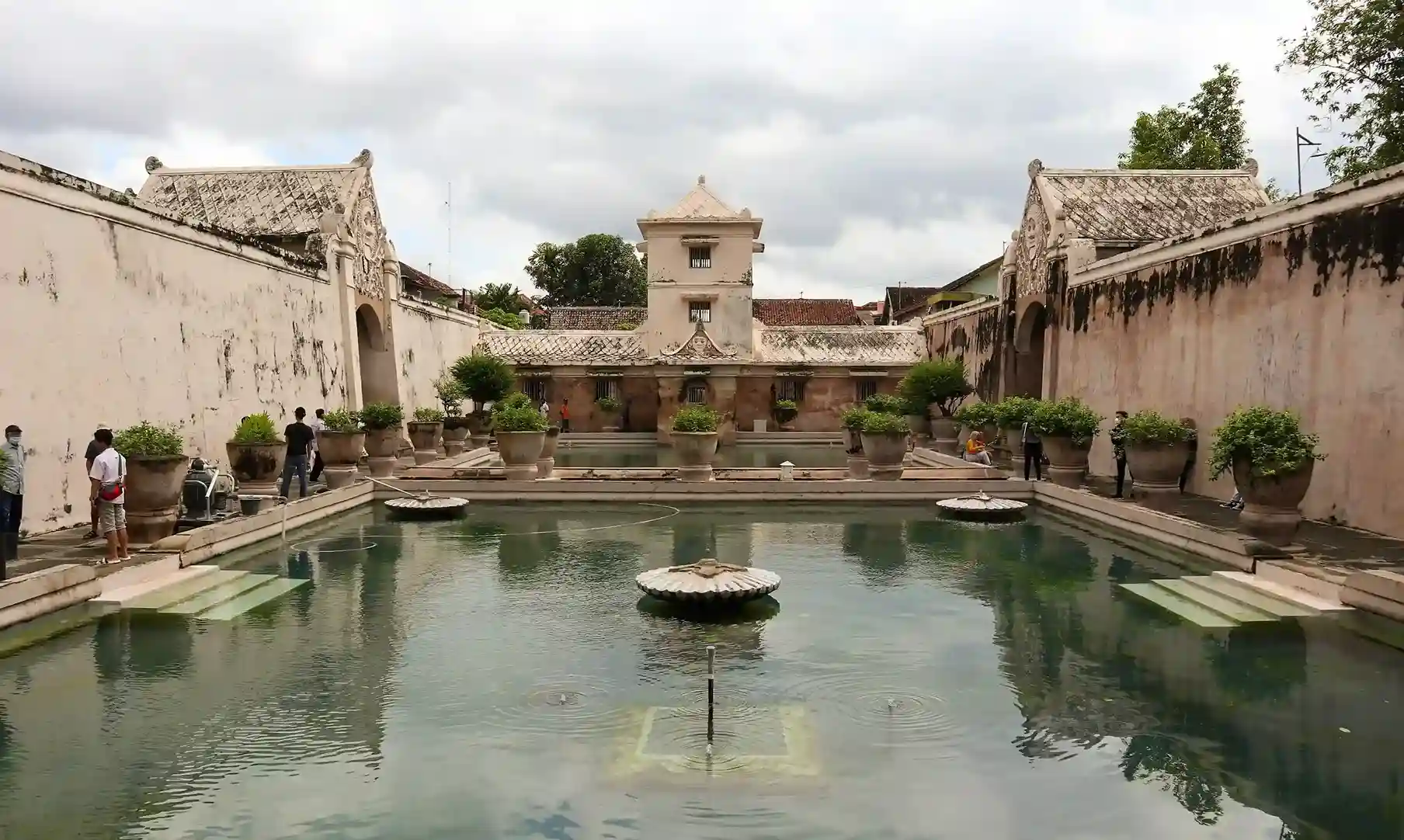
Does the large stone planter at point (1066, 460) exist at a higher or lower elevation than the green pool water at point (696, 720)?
higher

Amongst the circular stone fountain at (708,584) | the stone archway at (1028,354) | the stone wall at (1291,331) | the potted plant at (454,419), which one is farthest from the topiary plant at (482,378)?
the circular stone fountain at (708,584)

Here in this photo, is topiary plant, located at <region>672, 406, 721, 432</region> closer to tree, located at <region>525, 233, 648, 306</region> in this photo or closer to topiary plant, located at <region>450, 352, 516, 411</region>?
topiary plant, located at <region>450, 352, 516, 411</region>

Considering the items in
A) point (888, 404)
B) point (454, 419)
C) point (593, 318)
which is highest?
point (593, 318)

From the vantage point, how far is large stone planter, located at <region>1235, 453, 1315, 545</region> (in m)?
7.23

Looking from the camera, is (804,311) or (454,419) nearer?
(454,419)

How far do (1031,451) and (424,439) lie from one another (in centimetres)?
987

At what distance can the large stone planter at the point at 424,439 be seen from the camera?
15922 mm

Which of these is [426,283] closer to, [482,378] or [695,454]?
[482,378]

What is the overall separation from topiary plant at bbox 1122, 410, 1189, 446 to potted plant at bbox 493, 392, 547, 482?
7.39m

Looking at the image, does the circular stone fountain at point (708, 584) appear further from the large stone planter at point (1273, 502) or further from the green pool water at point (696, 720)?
the large stone planter at point (1273, 502)

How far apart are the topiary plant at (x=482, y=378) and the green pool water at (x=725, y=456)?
200 centimetres

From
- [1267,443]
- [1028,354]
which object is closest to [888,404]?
[1028,354]

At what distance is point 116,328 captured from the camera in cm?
1035

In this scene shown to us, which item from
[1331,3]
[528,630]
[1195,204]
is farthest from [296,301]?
[1331,3]
